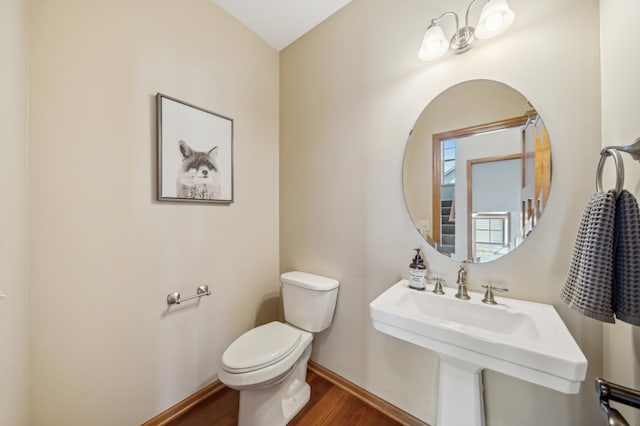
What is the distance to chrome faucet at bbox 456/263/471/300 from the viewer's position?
103 centimetres

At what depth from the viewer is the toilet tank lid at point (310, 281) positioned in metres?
1.46

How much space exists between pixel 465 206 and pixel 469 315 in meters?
0.50

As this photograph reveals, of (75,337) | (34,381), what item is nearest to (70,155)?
(75,337)

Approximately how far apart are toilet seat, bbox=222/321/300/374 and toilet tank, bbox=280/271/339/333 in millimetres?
115

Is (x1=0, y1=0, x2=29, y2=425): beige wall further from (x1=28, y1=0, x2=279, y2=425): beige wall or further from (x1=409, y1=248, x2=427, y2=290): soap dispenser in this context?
(x1=409, y1=248, x2=427, y2=290): soap dispenser

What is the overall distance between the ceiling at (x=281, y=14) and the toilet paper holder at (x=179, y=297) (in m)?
1.83

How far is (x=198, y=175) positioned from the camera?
1.41 m

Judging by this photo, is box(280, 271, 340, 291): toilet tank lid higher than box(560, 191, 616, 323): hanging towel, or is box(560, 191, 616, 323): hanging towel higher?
box(560, 191, 616, 323): hanging towel

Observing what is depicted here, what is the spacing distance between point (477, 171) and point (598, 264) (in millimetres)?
602

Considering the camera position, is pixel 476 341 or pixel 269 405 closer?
pixel 476 341

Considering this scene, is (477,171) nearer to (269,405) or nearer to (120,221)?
(269,405)

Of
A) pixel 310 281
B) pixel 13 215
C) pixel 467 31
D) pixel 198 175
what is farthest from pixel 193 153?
pixel 467 31

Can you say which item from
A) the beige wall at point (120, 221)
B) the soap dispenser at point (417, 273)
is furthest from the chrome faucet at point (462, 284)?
the beige wall at point (120, 221)

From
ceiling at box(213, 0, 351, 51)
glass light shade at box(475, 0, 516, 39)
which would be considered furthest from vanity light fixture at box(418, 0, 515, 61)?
ceiling at box(213, 0, 351, 51)
